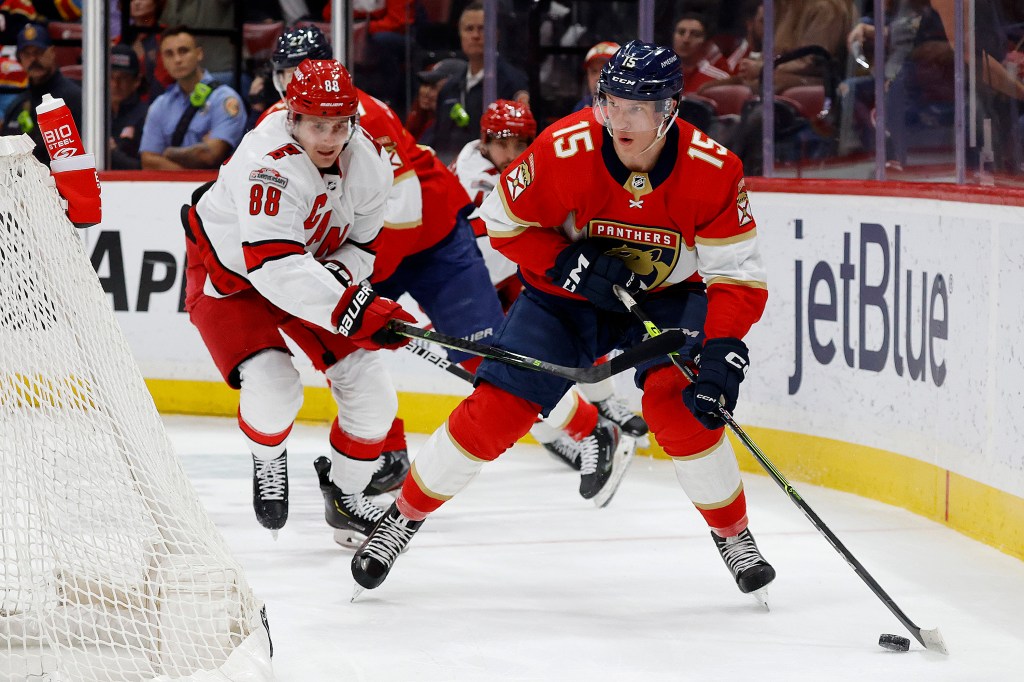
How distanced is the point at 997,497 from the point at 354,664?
1.65 meters

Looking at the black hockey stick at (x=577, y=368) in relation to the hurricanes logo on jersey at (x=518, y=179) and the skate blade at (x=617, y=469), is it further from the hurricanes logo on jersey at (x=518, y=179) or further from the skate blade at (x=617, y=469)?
the skate blade at (x=617, y=469)

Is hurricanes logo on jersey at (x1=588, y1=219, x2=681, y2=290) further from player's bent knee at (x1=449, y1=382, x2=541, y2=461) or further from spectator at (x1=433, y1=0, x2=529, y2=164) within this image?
spectator at (x1=433, y1=0, x2=529, y2=164)

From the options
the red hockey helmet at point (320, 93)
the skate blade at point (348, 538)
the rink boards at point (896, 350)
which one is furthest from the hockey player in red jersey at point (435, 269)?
the red hockey helmet at point (320, 93)

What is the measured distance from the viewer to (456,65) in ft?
18.0

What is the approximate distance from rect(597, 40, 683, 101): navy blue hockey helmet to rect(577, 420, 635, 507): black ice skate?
1.52 metres

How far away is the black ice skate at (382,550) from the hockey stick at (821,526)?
63 cm

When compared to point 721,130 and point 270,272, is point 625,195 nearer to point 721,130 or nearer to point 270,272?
point 270,272

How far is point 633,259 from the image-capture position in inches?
114

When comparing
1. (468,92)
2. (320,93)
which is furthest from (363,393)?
(468,92)

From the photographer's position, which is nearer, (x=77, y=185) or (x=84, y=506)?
(x=84, y=506)

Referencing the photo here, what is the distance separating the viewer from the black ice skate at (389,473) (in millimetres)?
3912

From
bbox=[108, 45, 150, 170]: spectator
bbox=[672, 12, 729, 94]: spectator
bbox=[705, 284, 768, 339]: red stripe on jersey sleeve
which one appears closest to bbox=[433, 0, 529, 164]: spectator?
bbox=[672, 12, 729, 94]: spectator

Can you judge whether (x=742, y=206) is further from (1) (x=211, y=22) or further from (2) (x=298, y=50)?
(1) (x=211, y=22)

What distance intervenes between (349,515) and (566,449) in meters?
1.17
